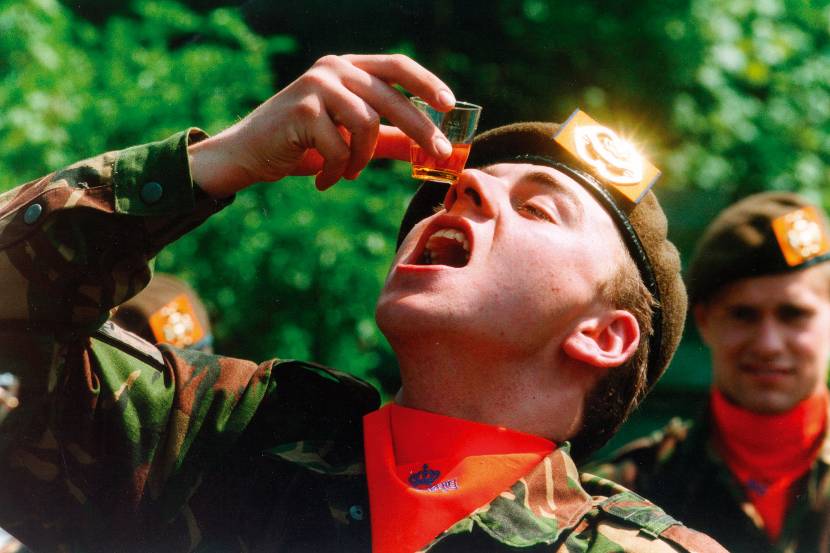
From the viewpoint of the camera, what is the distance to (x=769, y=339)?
4.44m

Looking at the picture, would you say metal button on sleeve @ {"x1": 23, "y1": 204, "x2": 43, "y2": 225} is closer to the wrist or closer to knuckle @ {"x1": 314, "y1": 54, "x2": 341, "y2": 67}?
the wrist

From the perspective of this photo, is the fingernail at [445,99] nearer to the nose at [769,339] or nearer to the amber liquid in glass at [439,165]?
the amber liquid in glass at [439,165]

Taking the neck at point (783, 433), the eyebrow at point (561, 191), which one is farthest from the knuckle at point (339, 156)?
the neck at point (783, 433)

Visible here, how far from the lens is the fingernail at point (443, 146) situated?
8.36ft

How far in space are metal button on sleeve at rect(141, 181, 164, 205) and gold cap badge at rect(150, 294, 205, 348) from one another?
1.91m

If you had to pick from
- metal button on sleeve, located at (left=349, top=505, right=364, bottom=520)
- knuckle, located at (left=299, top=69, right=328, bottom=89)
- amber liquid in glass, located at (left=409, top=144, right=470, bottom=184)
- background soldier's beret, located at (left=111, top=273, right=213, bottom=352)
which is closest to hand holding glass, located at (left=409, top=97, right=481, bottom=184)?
amber liquid in glass, located at (left=409, top=144, right=470, bottom=184)

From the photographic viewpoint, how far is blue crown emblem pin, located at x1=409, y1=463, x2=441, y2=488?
2.68 m

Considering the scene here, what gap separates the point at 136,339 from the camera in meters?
→ 2.85

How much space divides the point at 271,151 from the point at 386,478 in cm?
82

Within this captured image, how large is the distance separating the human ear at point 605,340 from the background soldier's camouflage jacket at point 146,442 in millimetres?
268

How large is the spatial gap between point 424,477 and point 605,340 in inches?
24.4

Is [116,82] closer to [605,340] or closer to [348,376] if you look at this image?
[348,376]

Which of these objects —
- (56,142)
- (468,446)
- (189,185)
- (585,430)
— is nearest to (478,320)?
(468,446)

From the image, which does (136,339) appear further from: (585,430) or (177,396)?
(585,430)
